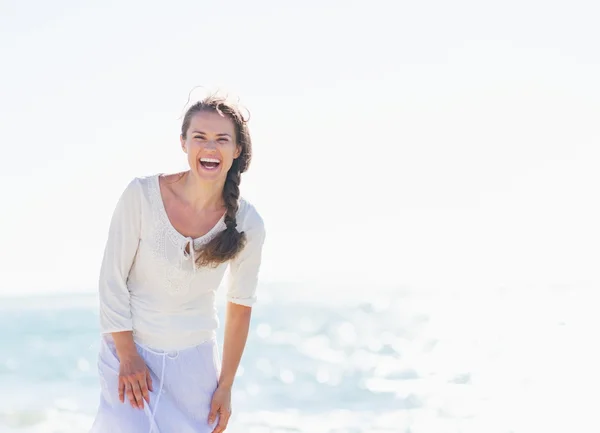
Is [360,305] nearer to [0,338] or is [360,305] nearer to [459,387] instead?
[0,338]

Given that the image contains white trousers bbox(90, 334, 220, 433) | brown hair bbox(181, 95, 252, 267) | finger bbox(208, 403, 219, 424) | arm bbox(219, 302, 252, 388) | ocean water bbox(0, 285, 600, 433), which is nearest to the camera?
white trousers bbox(90, 334, 220, 433)

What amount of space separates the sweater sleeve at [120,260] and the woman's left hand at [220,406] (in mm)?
464

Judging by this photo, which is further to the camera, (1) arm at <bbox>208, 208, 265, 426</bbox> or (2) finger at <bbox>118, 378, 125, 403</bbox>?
(1) arm at <bbox>208, 208, 265, 426</bbox>

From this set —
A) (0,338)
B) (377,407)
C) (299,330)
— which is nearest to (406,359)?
(377,407)

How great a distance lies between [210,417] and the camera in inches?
146

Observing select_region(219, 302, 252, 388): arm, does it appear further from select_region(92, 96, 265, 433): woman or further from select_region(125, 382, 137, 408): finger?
select_region(125, 382, 137, 408): finger

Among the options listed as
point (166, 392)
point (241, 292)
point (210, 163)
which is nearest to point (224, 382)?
point (166, 392)

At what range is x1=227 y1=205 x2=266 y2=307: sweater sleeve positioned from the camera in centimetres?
377

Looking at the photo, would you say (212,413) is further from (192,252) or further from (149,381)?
(192,252)

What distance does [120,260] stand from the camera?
358cm

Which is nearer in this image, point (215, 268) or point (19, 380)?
point (215, 268)

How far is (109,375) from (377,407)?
899 cm

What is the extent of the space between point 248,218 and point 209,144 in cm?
39

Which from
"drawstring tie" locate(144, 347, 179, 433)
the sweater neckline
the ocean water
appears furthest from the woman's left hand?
the ocean water
